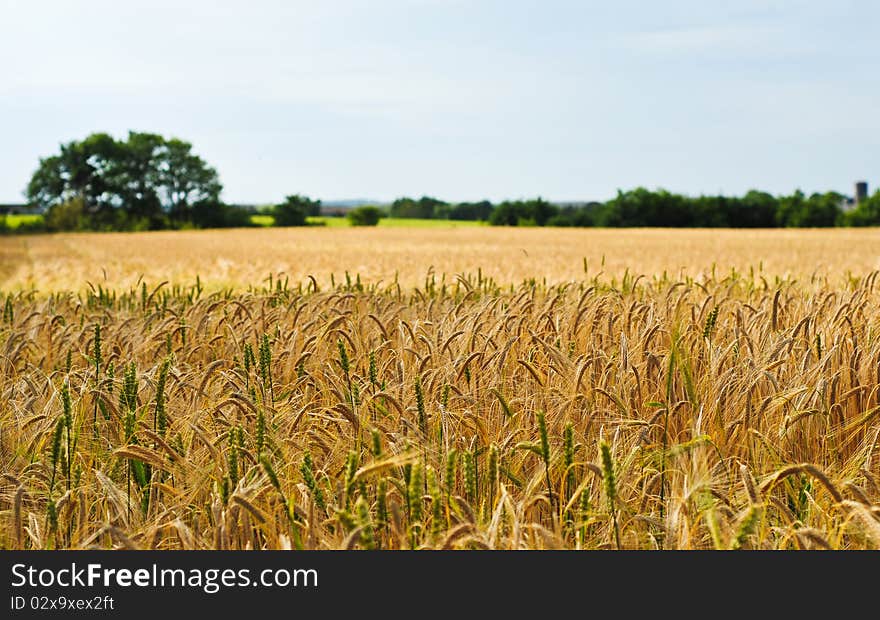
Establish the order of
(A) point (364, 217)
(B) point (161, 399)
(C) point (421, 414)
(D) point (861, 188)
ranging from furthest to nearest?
(D) point (861, 188) < (A) point (364, 217) < (B) point (161, 399) < (C) point (421, 414)

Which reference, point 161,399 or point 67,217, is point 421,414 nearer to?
point 161,399

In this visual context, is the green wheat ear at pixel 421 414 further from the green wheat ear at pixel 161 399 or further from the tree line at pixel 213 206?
the tree line at pixel 213 206

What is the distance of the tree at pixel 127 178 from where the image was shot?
78188mm

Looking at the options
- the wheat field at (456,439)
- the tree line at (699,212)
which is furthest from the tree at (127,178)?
the wheat field at (456,439)

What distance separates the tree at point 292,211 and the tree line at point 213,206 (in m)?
0.09

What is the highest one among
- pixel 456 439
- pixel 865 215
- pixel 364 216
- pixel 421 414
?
pixel 364 216

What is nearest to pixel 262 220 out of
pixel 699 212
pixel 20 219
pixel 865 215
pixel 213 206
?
pixel 213 206

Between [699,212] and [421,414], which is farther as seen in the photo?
[699,212]

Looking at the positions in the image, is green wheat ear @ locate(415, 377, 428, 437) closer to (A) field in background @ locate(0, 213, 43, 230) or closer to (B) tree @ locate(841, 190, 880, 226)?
(A) field in background @ locate(0, 213, 43, 230)

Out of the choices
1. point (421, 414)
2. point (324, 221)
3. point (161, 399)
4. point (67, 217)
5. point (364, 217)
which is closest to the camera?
point (421, 414)

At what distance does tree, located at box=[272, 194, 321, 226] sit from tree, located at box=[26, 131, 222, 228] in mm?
6586

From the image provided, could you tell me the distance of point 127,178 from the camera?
80.0 meters

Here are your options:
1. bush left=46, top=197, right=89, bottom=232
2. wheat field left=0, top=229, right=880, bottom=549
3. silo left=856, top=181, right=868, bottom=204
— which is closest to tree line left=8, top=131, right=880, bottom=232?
bush left=46, top=197, right=89, bottom=232

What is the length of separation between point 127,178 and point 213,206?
9.65m
